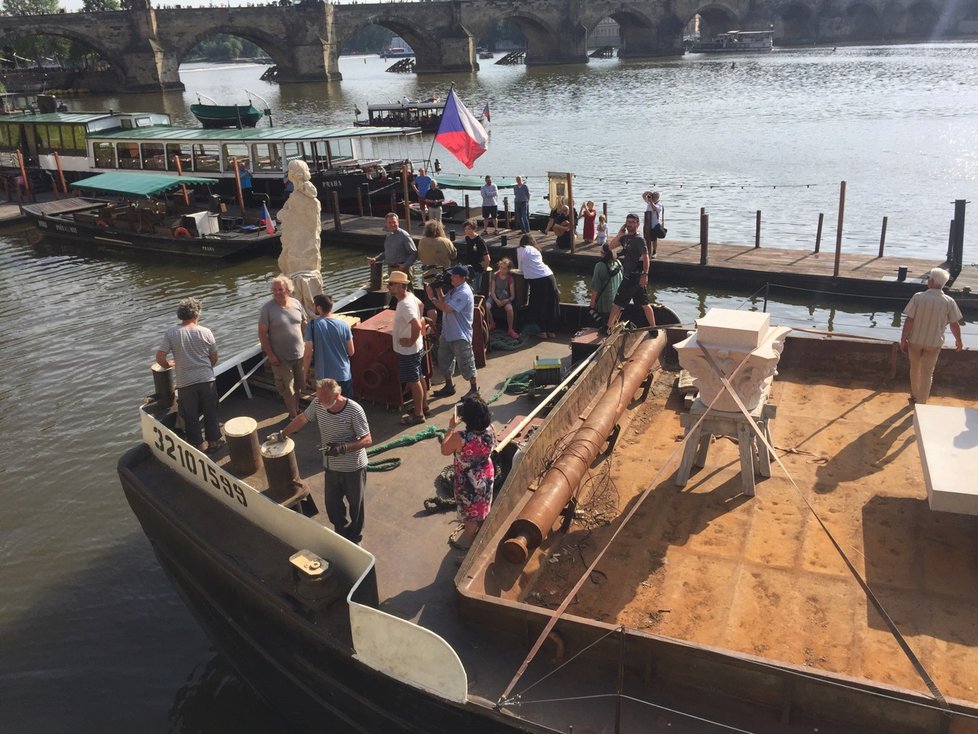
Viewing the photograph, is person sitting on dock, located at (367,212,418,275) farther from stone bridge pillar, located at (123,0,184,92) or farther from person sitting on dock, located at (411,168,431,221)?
stone bridge pillar, located at (123,0,184,92)

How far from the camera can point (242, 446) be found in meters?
7.08

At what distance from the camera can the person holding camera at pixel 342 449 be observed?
5934mm

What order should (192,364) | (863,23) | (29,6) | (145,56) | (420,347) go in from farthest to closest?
(29,6)
(863,23)
(145,56)
(420,347)
(192,364)

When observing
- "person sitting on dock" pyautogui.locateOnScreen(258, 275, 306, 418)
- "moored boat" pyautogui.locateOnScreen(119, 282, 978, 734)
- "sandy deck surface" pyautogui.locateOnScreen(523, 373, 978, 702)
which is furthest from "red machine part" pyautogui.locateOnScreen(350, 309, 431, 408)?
"sandy deck surface" pyautogui.locateOnScreen(523, 373, 978, 702)

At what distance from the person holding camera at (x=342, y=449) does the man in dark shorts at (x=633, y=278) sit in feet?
14.8

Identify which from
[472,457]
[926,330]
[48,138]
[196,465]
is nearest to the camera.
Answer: [472,457]

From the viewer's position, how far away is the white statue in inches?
364

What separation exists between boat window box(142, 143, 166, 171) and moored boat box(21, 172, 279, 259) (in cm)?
152

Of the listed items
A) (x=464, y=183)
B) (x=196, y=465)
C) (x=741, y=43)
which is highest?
(x=741, y=43)

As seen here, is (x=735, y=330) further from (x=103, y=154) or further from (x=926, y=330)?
(x=103, y=154)

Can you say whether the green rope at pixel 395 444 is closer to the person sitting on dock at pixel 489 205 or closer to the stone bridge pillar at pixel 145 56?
the person sitting on dock at pixel 489 205

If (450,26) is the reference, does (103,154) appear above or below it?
below

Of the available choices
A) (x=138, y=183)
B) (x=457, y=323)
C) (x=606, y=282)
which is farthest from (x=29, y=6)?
(x=457, y=323)

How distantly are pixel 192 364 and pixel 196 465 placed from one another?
45.7 inches
